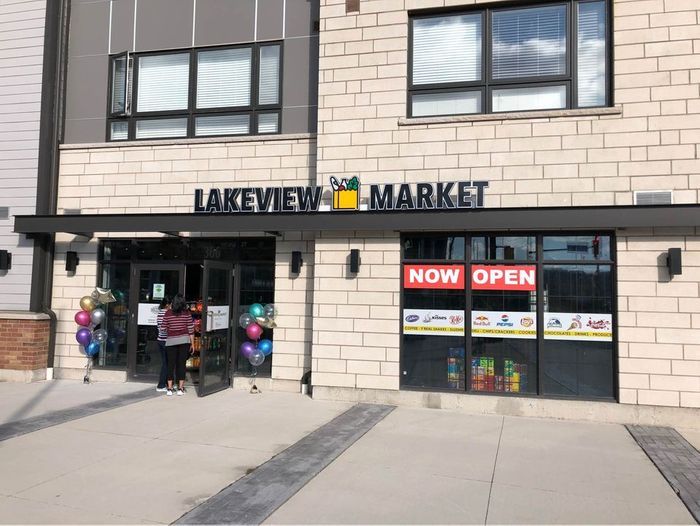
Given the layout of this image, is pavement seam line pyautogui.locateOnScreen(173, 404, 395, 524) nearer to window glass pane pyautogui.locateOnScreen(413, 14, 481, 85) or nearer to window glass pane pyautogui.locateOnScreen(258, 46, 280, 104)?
window glass pane pyautogui.locateOnScreen(413, 14, 481, 85)

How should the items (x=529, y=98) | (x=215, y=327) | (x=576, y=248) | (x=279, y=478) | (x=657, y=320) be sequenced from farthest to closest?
(x=215, y=327), (x=529, y=98), (x=576, y=248), (x=657, y=320), (x=279, y=478)

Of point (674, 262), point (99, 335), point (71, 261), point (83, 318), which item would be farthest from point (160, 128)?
point (674, 262)

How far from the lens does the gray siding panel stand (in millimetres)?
10117

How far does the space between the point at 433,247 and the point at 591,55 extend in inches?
147

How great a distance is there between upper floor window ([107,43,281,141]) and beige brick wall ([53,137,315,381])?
46 centimetres

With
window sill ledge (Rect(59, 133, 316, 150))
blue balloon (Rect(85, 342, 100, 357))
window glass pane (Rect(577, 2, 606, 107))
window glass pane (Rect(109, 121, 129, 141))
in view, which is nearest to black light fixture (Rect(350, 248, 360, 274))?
window sill ledge (Rect(59, 133, 316, 150))

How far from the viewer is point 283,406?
8.12 m

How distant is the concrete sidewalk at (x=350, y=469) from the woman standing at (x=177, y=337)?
3.28 ft

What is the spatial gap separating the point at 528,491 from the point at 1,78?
38.2 feet

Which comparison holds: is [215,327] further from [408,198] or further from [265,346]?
[408,198]

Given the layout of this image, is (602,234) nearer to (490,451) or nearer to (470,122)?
(470,122)

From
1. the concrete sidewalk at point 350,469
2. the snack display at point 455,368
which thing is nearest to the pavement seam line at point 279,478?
the concrete sidewalk at point 350,469

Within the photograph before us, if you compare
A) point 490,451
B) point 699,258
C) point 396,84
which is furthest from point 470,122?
point 490,451

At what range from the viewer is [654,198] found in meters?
7.55
